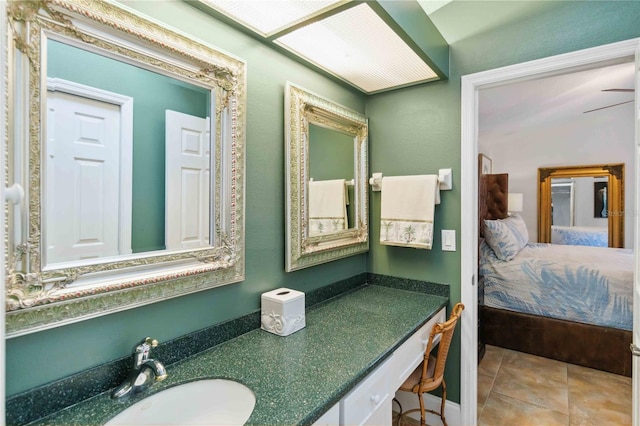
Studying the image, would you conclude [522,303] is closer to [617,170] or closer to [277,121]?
[277,121]

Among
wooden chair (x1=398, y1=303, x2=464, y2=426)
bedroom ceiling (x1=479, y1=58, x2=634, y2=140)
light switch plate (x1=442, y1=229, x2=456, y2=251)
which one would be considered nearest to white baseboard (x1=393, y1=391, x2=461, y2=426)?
wooden chair (x1=398, y1=303, x2=464, y2=426)

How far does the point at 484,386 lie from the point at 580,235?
12.1 feet

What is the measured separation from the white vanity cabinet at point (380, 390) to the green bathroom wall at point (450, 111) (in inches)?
20.7

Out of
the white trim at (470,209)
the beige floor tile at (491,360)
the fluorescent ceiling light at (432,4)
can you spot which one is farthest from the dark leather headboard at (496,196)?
the fluorescent ceiling light at (432,4)

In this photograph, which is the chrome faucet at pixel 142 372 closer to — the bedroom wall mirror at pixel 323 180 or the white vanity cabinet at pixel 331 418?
the white vanity cabinet at pixel 331 418

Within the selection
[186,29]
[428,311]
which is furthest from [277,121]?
[428,311]

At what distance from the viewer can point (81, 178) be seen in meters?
0.90

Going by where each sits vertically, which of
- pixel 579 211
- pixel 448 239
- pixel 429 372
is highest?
pixel 579 211

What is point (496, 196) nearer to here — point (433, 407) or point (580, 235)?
point (580, 235)

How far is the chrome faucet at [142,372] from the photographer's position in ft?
3.06

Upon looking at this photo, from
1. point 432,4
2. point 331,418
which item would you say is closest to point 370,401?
point 331,418

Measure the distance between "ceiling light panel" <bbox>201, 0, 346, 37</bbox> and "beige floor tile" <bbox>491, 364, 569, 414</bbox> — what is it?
2.75 metres

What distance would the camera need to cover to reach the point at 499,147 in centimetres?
546

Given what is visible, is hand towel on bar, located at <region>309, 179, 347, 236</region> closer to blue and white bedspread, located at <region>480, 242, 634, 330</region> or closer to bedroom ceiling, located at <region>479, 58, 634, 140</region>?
bedroom ceiling, located at <region>479, 58, 634, 140</region>
